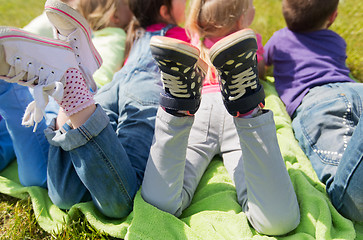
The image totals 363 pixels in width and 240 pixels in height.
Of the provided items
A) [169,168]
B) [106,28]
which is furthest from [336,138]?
[106,28]

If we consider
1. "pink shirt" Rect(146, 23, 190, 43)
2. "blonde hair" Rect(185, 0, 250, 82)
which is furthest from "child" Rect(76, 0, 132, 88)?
"blonde hair" Rect(185, 0, 250, 82)

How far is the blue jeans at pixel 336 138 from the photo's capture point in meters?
1.44

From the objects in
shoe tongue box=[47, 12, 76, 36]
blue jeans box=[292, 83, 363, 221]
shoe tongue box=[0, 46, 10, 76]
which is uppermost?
shoe tongue box=[47, 12, 76, 36]

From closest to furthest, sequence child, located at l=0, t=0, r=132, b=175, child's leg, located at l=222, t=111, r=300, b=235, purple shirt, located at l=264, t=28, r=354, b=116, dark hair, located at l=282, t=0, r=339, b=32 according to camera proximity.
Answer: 1. child's leg, located at l=222, t=111, r=300, b=235
2. purple shirt, located at l=264, t=28, r=354, b=116
3. dark hair, located at l=282, t=0, r=339, b=32
4. child, located at l=0, t=0, r=132, b=175

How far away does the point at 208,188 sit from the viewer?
1.73 metres

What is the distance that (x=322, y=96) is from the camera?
6.36 ft

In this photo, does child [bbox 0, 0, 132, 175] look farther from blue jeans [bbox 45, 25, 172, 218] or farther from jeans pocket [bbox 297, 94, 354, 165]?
jeans pocket [bbox 297, 94, 354, 165]

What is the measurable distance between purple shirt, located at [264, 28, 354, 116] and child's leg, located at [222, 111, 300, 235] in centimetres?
86

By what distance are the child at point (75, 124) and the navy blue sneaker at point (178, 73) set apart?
0.32 metres

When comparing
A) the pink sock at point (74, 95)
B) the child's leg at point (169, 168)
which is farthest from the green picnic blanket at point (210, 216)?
the pink sock at point (74, 95)

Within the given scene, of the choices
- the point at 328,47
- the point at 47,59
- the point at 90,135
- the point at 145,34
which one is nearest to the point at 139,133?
the point at 90,135

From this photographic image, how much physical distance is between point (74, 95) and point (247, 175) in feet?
2.63

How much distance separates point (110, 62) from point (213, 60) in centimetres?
145

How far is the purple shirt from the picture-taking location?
2.11 metres
